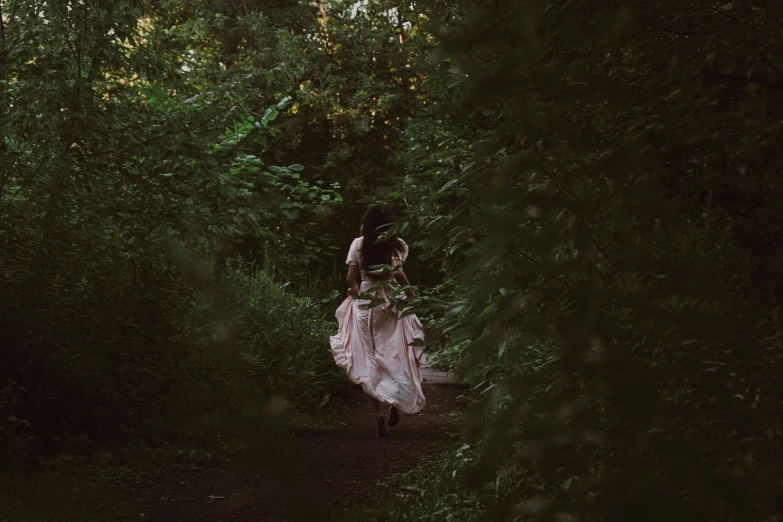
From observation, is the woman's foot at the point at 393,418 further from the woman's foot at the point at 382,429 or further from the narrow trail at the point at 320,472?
the woman's foot at the point at 382,429

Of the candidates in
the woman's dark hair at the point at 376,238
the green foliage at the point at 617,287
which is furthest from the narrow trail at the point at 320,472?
the woman's dark hair at the point at 376,238

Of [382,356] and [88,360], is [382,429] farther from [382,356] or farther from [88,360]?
[88,360]

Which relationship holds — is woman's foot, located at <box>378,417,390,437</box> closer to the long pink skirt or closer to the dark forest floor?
the dark forest floor

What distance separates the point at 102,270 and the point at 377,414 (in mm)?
2931

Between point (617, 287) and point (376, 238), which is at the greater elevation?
point (376, 238)

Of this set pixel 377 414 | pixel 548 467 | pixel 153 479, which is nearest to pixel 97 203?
pixel 153 479

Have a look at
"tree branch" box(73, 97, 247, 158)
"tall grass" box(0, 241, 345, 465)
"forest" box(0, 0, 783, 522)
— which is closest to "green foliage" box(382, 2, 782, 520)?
"forest" box(0, 0, 783, 522)

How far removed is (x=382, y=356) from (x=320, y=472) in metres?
7.20

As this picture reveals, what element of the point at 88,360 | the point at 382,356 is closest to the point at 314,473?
the point at 88,360

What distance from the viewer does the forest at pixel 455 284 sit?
1147 mm

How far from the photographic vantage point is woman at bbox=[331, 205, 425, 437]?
776cm


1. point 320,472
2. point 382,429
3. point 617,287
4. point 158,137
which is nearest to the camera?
point 320,472

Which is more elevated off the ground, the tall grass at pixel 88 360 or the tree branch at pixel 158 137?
the tree branch at pixel 158 137

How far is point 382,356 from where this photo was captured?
7.98m
